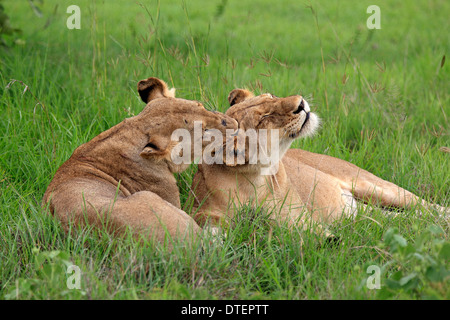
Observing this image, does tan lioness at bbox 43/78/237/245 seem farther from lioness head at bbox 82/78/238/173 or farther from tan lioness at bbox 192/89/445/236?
tan lioness at bbox 192/89/445/236

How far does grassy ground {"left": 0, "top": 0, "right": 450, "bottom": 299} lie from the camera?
2.78 m

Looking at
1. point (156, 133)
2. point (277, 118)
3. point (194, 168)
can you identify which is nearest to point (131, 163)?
point (156, 133)

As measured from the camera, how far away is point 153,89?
394cm

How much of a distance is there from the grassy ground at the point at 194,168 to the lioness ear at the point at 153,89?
0.63 meters

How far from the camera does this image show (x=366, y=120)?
17.6ft

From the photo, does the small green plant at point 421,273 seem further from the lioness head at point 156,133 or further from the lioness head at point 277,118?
the lioness head at point 156,133

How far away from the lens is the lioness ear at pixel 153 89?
391 centimetres

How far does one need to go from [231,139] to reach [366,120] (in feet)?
7.41

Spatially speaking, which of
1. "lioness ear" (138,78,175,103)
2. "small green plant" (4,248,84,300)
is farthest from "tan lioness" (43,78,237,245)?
"small green plant" (4,248,84,300)

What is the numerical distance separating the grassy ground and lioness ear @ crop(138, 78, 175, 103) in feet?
2.07

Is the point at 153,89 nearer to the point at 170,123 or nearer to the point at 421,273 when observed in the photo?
the point at 170,123
